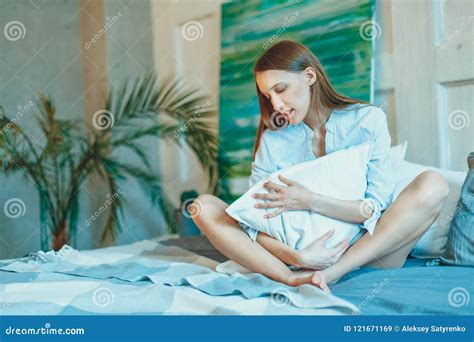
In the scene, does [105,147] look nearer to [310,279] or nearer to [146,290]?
[146,290]

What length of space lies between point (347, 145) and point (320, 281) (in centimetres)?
36

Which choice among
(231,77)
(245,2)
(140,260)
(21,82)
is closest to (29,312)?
(140,260)

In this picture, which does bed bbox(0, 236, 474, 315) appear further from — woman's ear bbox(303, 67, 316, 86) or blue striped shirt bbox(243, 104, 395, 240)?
woman's ear bbox(303, 67, 316, 86)

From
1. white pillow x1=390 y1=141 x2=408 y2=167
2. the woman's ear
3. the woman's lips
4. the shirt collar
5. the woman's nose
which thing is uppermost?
the woman's ear

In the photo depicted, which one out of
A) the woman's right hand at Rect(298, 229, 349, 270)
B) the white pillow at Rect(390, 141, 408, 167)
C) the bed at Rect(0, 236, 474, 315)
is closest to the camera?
the bed at Rect(0, 236, 474, 315)

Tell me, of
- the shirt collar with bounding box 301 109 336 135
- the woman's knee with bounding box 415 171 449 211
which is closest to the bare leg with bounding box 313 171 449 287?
the woman's knee with bounding box 415 171 449 211

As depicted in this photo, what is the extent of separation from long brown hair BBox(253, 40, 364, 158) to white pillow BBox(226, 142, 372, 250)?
15cm

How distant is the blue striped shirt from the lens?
1.79 metres

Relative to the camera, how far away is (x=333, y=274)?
174cm

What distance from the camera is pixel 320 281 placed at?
166cm

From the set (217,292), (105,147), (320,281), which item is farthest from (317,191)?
(105,147)

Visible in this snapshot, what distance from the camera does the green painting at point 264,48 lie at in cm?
188

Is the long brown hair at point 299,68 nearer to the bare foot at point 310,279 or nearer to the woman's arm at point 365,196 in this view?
the woman's arm at point 365,196
